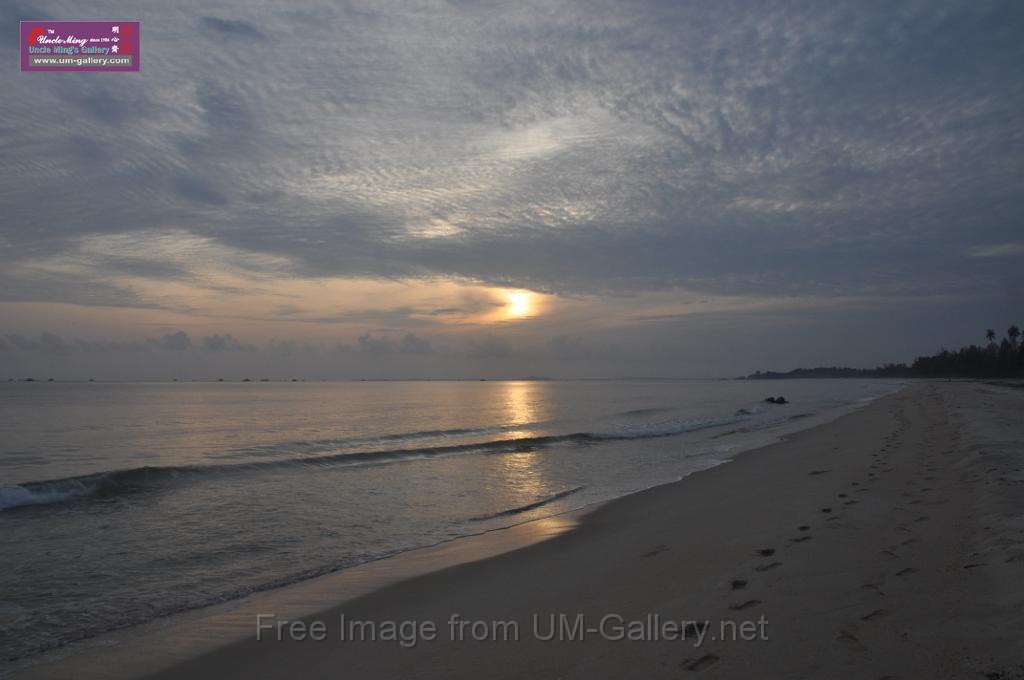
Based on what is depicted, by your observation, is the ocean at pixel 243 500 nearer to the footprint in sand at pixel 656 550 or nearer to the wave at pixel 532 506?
the wave at pixel 532 506

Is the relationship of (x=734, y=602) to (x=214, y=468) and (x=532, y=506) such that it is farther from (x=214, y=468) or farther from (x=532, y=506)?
(x=214, y=468)

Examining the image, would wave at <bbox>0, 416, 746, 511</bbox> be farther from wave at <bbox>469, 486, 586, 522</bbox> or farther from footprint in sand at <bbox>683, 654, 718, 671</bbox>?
footprint in sand at <bbox>683, 654, 718, 671</bbox>

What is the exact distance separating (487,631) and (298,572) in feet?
16.1

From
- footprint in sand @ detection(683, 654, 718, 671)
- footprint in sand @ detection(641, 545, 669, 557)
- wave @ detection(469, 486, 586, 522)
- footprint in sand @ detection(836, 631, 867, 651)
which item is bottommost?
wave @ detection(469, 486, 586, 522)

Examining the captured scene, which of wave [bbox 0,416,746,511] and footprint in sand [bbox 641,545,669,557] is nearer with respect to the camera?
footprint in sand [bbox 641,545,669,557]

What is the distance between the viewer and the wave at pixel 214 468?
16656mm

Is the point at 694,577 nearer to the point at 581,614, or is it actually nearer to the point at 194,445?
the point at 581,614

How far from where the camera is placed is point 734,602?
229 inches

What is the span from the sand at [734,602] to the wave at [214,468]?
13191mm

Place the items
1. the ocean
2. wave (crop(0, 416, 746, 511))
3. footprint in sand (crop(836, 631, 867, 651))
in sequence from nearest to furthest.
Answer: footprint in sand (crop(836, 631, 867, 651)) < the ocean < wave (crop(0, 416, 746, 511))

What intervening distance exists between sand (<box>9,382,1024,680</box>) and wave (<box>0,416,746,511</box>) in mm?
13191

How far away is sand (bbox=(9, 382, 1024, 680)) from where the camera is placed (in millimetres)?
4469

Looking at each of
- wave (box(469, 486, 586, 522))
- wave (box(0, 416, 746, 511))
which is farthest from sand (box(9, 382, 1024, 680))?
wave (box(0, 416, 746, 511))

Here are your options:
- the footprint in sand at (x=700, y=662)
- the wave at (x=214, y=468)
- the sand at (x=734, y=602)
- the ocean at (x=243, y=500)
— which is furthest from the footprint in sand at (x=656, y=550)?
the wave at (x=214, y=468)
